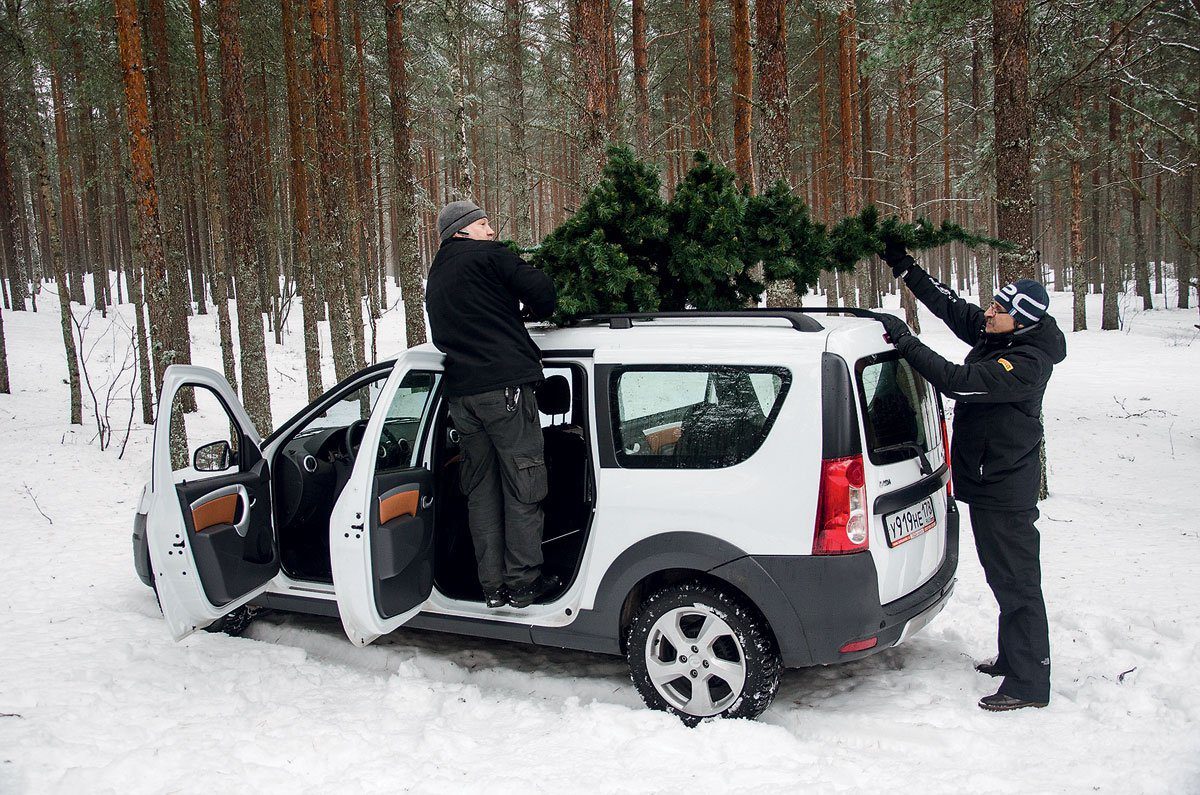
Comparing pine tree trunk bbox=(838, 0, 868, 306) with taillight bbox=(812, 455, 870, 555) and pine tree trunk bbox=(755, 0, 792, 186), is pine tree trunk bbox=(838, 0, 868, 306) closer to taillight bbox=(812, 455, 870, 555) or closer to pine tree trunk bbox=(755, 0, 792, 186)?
pine tree trunk bbox=(755, 0, 792, 186)

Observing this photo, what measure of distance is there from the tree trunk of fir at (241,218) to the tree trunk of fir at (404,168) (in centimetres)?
199

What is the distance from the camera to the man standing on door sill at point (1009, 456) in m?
3.76

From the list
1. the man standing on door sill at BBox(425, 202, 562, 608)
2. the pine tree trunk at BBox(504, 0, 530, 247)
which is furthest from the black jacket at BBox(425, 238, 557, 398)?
the pine tree trunk at BBox(504, 0, 530, 247)

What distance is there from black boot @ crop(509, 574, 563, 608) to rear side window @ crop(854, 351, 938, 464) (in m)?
1.83

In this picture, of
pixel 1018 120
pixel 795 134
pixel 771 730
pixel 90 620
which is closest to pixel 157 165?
pixel 90 620

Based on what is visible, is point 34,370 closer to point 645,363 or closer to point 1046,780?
point 645,363

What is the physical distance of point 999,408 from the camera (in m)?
3.89

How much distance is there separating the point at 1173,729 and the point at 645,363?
283 centimetres

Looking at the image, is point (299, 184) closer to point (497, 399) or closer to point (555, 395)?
point (555, 395)

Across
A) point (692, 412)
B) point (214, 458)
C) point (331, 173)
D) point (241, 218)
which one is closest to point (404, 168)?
point (331, 173)

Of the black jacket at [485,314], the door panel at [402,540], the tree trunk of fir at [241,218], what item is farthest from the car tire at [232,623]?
the tree trunk of fir at [241,218]

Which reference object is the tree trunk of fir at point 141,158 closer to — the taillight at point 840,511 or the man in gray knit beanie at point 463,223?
the man in gray knit beanie at point 463,223

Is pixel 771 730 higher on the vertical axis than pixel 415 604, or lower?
lower

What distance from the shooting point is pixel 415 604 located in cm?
416
